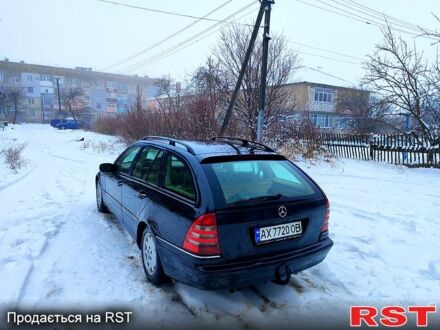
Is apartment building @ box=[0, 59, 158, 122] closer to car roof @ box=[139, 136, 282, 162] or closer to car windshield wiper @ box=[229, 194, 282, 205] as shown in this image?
car roof @ box=[139, 136, 282, 162]

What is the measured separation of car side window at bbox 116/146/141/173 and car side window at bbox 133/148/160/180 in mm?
310

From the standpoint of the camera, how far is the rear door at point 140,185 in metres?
3.56

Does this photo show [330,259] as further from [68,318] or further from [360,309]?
[68,318]

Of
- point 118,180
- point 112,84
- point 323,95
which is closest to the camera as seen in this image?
point 118,180

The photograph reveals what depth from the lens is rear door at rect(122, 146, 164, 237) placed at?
11.7 feet

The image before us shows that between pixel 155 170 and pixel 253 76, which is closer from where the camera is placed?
pixel 155 170

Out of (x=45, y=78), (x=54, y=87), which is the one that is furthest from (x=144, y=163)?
(x=45, y=78)

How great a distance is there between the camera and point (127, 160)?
184 inches

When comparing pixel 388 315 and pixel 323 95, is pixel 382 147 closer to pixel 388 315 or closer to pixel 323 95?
pixel 388 315

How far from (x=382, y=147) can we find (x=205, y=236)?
12.5m

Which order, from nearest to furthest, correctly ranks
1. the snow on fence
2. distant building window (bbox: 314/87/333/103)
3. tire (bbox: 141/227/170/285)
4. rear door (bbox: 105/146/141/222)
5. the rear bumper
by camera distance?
1. the rear bumper
2. tire (bbox: 141/227/170/285)
3. rear door (bbox: 105/146/141/222)
4. the snow on fence
5. distant building window (bbox: 314/87/333/103)

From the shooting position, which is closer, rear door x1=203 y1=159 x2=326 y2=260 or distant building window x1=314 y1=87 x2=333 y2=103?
rear door x1=203 y1=159 x2=326 y2=260

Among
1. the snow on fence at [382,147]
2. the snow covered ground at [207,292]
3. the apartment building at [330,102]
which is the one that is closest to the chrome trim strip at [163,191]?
the snow covered ground at [207,292]

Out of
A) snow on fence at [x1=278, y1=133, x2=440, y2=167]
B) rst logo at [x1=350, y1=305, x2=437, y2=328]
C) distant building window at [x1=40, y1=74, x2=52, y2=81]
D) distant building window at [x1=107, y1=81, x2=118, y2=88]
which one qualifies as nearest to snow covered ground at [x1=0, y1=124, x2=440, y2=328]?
rst logo at [x1=350, y1=305, x2=437, y2=328]
